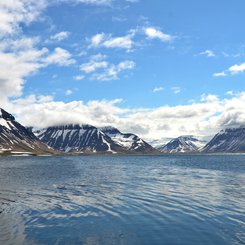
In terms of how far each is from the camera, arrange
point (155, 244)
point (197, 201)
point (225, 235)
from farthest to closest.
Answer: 1. point (197, 201)
2. point (225, 235)
3. point (155, 244)

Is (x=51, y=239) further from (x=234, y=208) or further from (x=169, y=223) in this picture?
(x=234, y=208)

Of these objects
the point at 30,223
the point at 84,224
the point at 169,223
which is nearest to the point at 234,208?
the point at 169,223

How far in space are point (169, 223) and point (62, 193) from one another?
2749 cm

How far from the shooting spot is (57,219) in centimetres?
3816

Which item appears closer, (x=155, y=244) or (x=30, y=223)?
(x=155, y=244)

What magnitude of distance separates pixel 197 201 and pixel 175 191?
38.5ft

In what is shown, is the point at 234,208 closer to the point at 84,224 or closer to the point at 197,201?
the point at 197,201

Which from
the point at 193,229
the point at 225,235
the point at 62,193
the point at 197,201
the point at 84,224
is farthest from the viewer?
the point at 62,193

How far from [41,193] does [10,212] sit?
1760 cm

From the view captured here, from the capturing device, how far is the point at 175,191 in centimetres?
6084

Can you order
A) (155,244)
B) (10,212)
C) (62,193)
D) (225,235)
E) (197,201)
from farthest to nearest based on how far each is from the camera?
(62,193) → (197,201) → (10,212) → (225,235) → (155,244)

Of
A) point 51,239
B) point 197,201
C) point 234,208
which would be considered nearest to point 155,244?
point 51,239

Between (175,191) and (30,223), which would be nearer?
(30,223)

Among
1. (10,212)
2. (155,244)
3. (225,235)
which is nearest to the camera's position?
(155,244)
